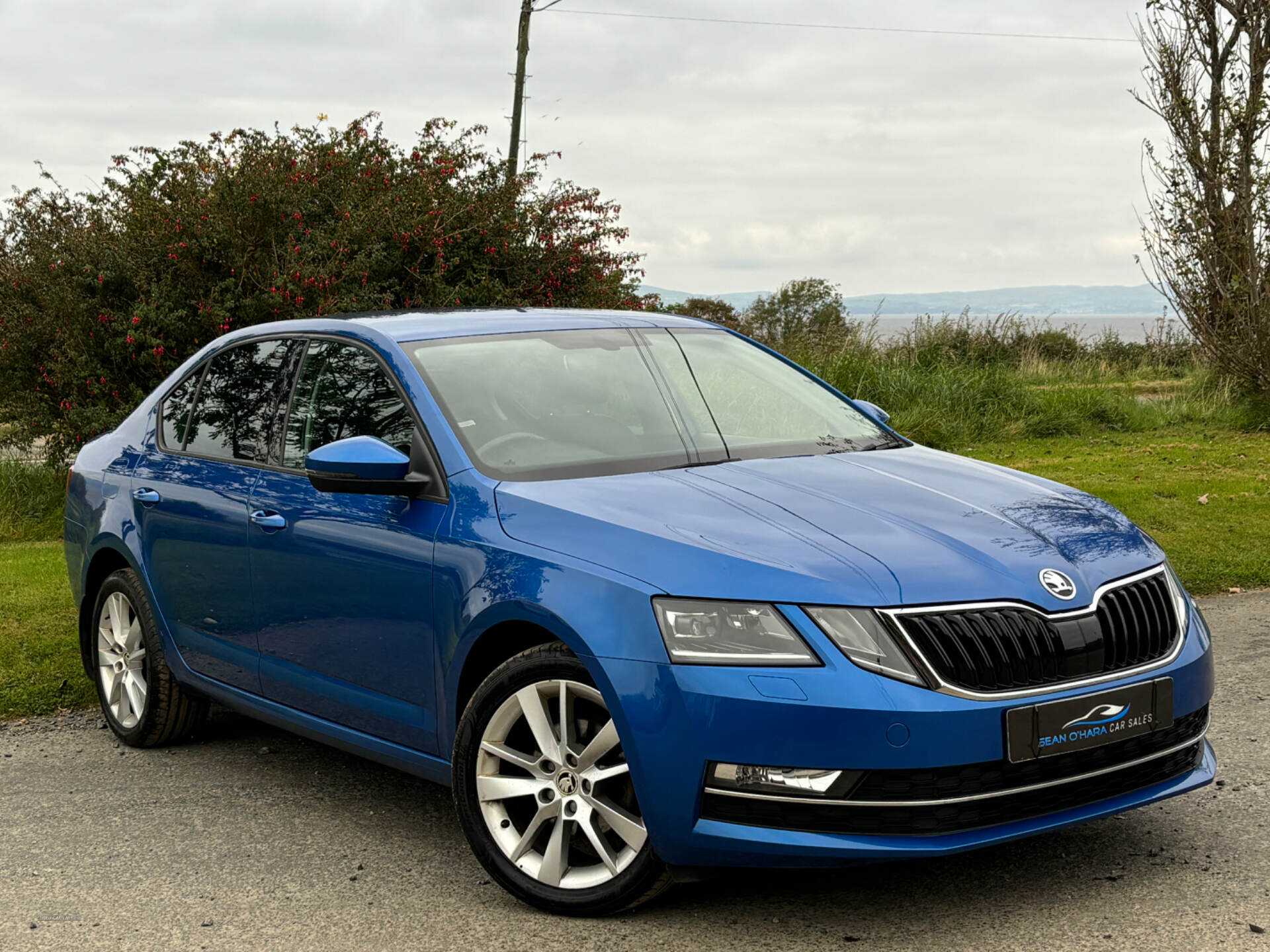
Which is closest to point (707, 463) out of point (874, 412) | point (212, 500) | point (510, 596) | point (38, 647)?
point (510, 596)

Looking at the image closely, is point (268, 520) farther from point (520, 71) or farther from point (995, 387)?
point (520, 71)

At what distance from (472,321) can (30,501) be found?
38.1 ft

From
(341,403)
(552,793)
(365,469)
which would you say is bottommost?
(552,793)

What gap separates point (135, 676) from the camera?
5.87m

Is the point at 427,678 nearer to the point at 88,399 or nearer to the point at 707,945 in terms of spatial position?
the point at 707,945

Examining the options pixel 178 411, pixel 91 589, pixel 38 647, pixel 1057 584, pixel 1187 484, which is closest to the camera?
pixel 1057 584

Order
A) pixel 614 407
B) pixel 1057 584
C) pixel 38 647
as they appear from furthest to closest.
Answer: pixel 38 647 < pixel 614 407 < pixel 1057 584

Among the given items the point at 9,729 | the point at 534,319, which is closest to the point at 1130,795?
the point at 534,319

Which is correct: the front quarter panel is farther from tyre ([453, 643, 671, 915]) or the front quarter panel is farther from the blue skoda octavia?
tyre ([453, 643, 671, 915])

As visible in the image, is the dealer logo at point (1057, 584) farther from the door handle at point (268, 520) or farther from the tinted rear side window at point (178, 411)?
the tinted rear side window at point (178, 411)

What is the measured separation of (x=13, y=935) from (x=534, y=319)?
8.63 feet

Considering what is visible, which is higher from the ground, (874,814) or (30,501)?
(874,814)

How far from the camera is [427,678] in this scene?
4219 mm

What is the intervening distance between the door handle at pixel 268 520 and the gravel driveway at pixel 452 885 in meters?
1.00
